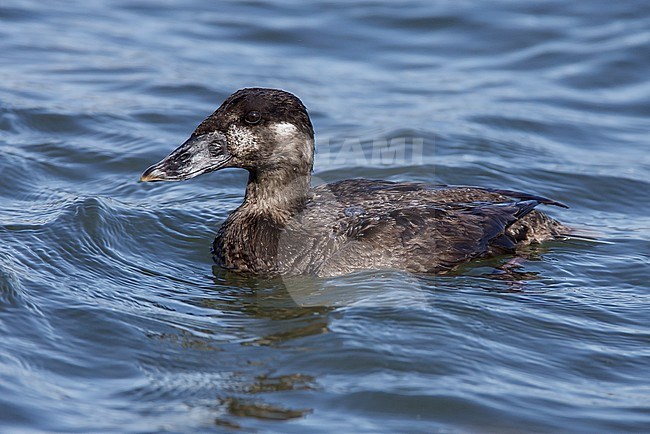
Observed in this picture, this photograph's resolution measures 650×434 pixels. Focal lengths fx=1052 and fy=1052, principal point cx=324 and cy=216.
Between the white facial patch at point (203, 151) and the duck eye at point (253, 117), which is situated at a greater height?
the duck eye at point (253, 117)

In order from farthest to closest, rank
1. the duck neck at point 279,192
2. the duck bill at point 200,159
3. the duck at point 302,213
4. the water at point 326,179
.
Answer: the duck neck at point 279,192 → the duck bill at point 200,159 → the duck at point 302,213 → the water at point 326,179

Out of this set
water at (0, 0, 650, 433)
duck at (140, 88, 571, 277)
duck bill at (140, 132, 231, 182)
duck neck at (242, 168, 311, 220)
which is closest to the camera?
water at (0, 0, 650, 433)

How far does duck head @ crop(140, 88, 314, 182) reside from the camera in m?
A: 7.55

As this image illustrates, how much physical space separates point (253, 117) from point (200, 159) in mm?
499

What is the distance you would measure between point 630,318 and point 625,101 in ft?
19.5

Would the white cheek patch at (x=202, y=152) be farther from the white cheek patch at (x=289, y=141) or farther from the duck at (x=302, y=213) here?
the white cheek patch at (x=289, y=141)

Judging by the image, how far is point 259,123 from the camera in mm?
7566

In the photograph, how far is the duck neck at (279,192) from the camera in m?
7.84

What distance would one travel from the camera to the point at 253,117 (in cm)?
755

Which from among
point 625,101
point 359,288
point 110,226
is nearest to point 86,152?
point 110,226

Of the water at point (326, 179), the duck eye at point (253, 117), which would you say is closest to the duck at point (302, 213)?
the duck eye at point (253, 117)

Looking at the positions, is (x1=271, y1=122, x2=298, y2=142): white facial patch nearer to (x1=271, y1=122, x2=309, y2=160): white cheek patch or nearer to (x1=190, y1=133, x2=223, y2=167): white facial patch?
(x1=271, y1=122, x2=309, y2=160): white cheek patch

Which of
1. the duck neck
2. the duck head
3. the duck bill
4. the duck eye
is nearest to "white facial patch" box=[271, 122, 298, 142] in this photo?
the duck head

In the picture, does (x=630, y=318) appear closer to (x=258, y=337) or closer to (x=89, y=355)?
(x=258, y=337)
